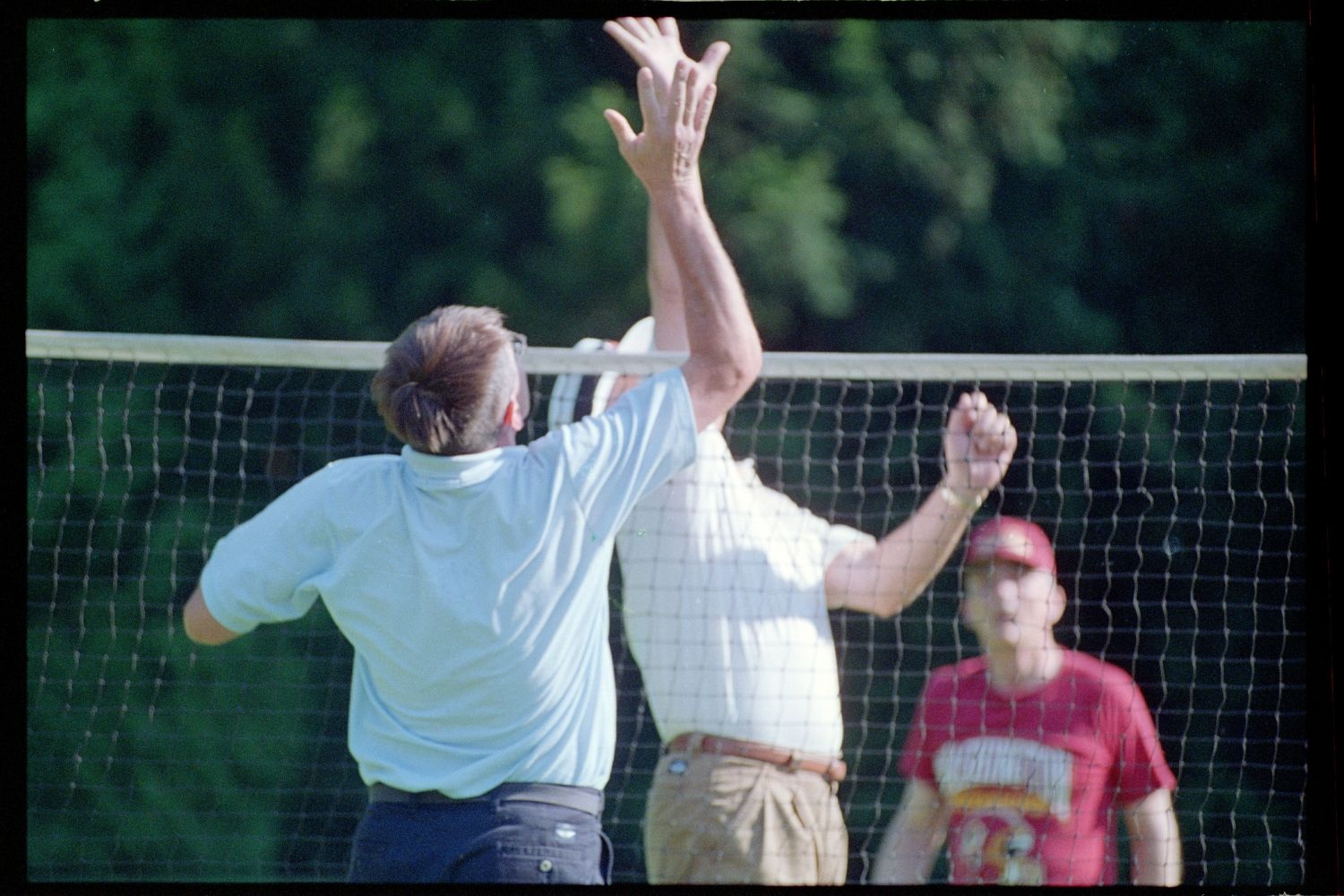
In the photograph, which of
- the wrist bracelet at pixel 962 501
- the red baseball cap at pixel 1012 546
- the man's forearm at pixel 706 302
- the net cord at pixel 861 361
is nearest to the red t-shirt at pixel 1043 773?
the red baseball cap at pixel 1012 546

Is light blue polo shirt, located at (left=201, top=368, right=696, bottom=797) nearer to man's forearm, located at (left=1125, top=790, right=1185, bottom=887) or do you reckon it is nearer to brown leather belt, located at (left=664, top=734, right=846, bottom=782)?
brown leather belt, located at (left=664, top=734, right=846, bottom=782)

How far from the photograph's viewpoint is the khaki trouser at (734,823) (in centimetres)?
347

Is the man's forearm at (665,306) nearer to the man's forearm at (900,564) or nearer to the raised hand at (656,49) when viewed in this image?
the man's forearm at (900,564)

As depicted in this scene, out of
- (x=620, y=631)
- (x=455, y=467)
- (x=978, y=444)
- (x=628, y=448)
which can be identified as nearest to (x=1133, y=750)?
(x=978, y=444)

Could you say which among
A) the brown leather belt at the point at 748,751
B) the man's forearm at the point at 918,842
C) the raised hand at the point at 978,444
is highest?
the raised hand at the point at 978,444

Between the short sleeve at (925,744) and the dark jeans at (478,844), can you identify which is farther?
the short sleeve at (925,744)

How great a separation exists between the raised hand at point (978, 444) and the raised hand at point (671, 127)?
42.0 inches

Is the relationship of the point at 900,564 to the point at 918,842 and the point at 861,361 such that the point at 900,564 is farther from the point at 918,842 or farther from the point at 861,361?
the point at 918,842

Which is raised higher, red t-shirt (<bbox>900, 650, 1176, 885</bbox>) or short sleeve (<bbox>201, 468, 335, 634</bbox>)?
short sleeve (<bbox>201, 468, 335, 634</bbox>)

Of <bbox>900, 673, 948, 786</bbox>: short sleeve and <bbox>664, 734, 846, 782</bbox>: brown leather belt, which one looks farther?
<bbox>900, 673, 948, 786</bbox>: short sleeve

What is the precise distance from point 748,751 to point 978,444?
2.87 feet

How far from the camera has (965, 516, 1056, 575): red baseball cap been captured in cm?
397

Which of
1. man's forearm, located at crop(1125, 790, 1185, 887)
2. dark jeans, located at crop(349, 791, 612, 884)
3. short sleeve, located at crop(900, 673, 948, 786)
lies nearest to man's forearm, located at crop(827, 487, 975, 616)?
short sleeve, located at crop(900, 673, 948, 786)

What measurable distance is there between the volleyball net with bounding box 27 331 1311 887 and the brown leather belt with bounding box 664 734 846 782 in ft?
10.4
